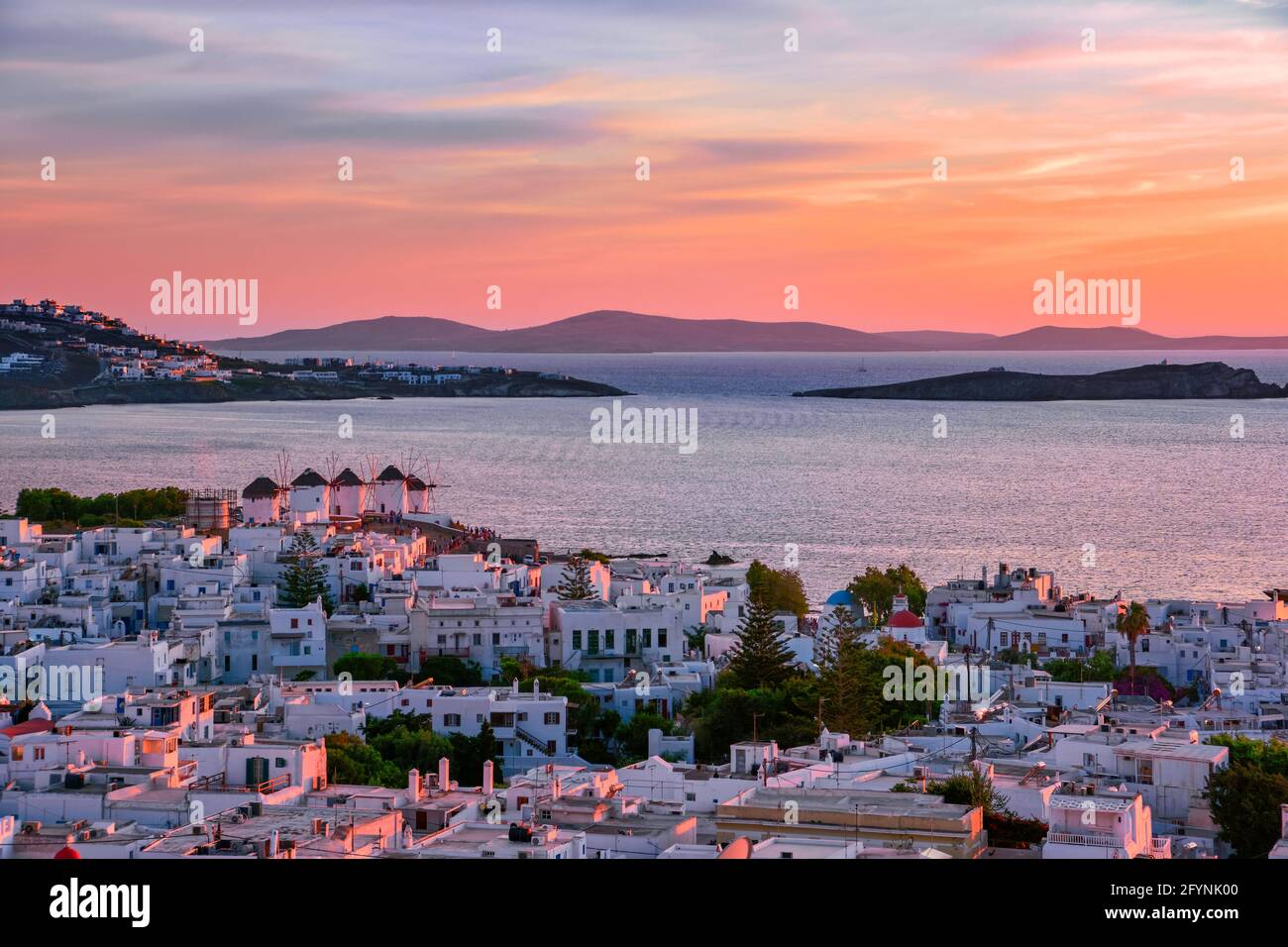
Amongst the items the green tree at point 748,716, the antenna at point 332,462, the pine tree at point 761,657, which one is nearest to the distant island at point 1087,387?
the antenna at point 332,462

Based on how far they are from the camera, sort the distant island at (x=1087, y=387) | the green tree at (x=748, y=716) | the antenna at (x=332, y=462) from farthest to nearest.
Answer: the distant island at (x=1087, y=387) < the antenna at (x=332, y=462) < the green tree at (x=748, y=716)

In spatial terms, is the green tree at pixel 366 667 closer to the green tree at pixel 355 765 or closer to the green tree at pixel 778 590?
the green tree at pixel 355 765

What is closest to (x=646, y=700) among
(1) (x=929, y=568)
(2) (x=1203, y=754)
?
(2) (x=1203, y=754)

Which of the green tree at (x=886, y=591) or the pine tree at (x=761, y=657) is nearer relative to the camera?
the pine tree at (x=761, y=657)

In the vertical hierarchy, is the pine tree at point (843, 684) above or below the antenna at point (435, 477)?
below

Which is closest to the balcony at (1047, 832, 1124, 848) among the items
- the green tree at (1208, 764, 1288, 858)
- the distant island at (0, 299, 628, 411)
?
the green tree at (1208, 764, 1288, 858)
